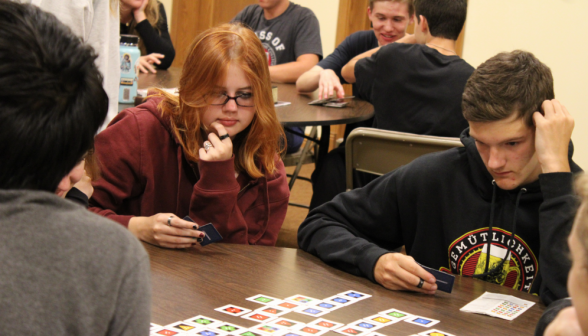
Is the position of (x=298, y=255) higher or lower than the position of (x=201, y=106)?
lower

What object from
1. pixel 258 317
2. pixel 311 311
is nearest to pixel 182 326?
pixel 258 317

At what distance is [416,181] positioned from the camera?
1773 mm

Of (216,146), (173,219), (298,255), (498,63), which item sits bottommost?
(298,255)

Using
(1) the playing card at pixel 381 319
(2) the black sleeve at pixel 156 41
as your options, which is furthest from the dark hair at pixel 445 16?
(1) the playing card at pixel 381 319

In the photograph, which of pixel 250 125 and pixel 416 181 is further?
pixel 250 125

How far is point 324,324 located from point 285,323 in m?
0.08

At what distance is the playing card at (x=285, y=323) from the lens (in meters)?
1.15

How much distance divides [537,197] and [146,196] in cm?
114

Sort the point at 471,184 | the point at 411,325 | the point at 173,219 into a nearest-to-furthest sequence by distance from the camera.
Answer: the point at 411,325, the point at 173,219, the point at 471,184

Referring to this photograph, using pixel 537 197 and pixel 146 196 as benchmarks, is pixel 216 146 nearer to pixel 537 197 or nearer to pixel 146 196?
pixel 146 196

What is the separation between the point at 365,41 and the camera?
4215 mm

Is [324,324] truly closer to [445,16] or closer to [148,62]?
[445,16]

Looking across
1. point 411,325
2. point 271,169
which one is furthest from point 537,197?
point 271,169

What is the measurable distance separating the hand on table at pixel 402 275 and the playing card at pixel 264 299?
30cm
